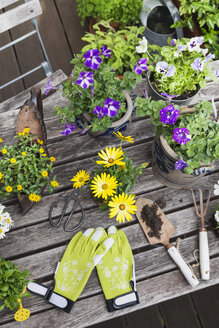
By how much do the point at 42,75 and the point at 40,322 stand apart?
1951 mm

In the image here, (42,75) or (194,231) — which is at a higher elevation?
(42,75)

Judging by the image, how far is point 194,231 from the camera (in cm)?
122

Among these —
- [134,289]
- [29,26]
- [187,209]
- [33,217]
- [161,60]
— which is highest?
[29,26]

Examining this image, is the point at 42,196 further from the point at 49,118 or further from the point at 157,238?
the point at 157,238

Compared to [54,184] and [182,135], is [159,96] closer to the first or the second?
[182,135]

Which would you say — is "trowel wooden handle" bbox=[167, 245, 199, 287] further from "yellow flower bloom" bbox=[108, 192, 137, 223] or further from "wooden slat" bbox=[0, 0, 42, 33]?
"wooden slat" bbox=[0, 0, 42, 33]

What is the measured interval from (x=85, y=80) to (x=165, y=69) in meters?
0.33

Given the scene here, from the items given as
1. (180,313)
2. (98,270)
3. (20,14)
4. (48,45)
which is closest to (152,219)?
(98,270)

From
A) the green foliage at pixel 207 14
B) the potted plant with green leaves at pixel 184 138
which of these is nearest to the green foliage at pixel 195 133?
the potted plant with green leaves at pixel 184 138

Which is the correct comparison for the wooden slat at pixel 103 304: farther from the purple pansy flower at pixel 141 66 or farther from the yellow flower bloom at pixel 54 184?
the purple pansy flower at pixel 141 66

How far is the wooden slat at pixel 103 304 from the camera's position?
110 cm

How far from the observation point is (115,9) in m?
1.85

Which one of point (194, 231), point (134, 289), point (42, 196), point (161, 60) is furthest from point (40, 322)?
point (161, 60)

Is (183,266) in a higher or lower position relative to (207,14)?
lower
